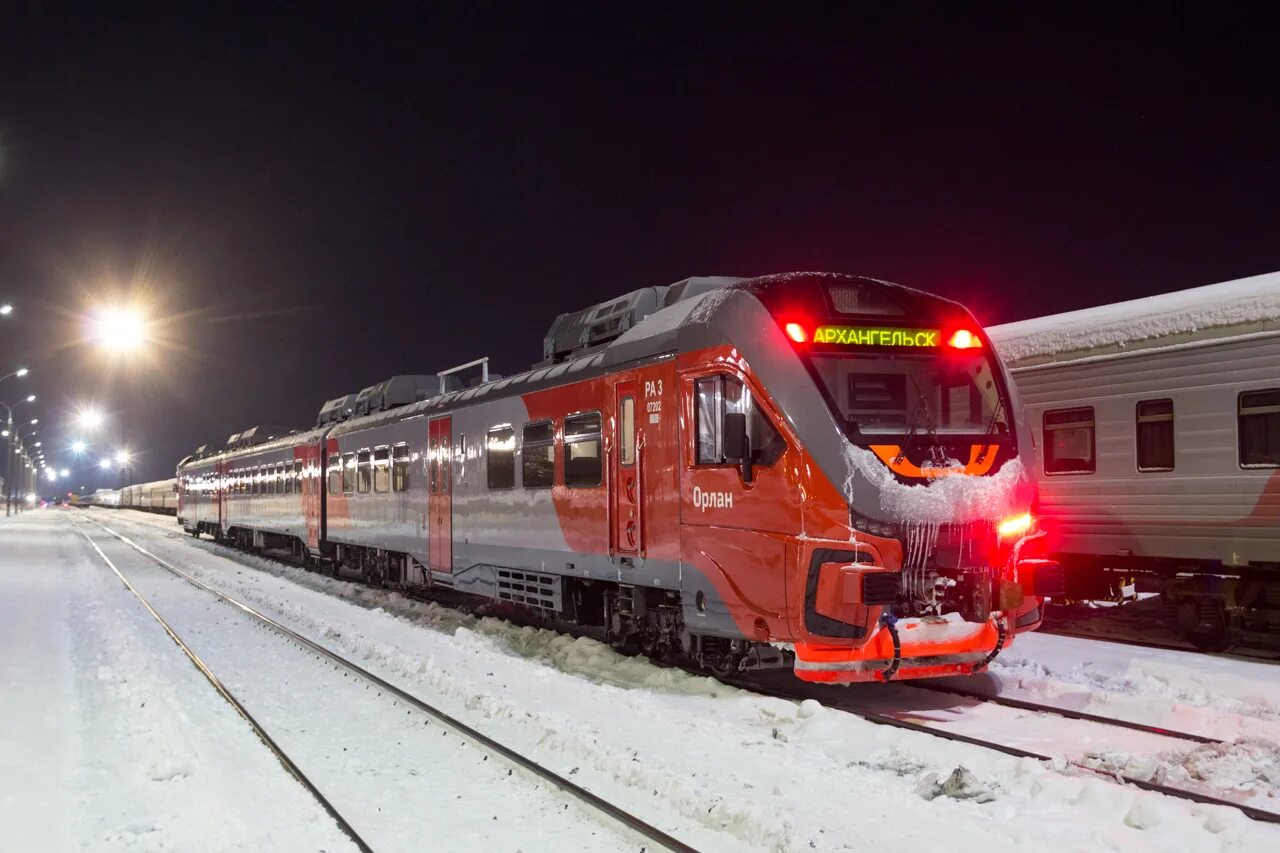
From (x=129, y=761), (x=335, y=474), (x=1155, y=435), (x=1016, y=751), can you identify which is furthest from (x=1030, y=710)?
(x=335, y=474)

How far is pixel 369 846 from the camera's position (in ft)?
17.9

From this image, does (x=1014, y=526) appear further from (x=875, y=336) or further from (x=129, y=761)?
(x=129, y=761)

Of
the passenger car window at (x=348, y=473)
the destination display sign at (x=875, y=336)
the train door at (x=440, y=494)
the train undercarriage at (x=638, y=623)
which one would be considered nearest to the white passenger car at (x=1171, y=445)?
the destination display sign at (x=875, y=336)

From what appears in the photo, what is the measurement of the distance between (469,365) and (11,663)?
6.94m

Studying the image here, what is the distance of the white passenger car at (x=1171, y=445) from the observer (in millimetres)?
10625

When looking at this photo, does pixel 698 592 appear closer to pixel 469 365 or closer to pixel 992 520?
pixel 992 520

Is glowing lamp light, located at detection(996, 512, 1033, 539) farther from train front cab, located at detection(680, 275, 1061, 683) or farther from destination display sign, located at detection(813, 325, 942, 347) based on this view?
destination display sign, located at detection(813, 325, 942, 347)

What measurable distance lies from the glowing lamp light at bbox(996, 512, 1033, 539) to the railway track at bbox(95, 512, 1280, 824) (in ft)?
4.46

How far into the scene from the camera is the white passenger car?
10625mm

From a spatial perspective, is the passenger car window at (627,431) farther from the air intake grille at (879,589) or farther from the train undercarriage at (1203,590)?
the train undercarriage at (1203,590)

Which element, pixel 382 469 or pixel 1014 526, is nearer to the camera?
pixel 1014 526

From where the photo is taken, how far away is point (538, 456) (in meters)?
12.2

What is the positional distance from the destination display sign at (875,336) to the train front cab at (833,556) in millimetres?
430

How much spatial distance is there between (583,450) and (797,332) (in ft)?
11.4
